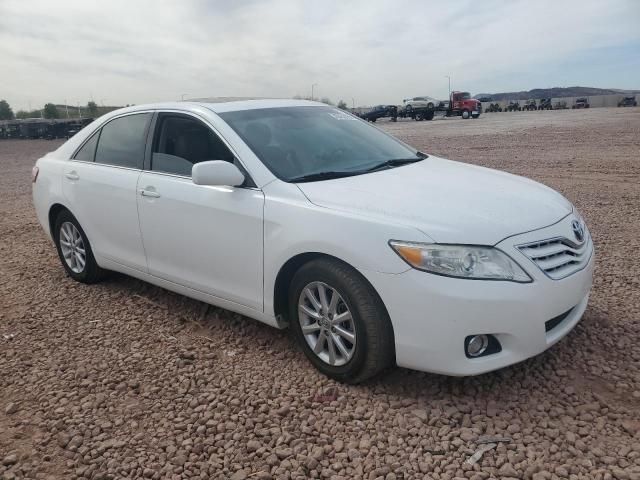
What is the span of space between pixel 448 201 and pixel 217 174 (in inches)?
54.7

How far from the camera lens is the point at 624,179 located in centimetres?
984

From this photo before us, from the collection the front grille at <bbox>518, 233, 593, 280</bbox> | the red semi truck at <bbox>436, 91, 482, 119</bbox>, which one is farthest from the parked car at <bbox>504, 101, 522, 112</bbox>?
the front grille at <bbox>518, 233, 593, 280</bbox>

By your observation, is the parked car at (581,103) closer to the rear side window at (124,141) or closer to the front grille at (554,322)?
the rear side window at (124,141)

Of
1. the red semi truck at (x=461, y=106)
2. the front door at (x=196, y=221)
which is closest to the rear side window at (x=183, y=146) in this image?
the front door at (x=196, y=221)

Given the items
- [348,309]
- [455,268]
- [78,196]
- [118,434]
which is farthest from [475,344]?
[78,196]

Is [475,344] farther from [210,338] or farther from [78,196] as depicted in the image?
[78,196]

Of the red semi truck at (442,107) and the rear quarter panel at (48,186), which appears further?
the red semi truck at (442,107)

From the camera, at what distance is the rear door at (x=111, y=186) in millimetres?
4469

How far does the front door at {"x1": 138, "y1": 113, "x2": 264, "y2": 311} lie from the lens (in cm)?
360

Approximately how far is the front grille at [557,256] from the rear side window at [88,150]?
374 centimetres

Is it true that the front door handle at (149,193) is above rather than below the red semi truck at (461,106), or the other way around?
below

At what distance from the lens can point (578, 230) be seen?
3.42 m

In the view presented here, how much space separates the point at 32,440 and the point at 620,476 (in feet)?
9.32

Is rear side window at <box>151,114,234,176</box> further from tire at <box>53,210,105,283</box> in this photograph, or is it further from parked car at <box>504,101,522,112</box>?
parked car at <box>504,101,522,112</box>
